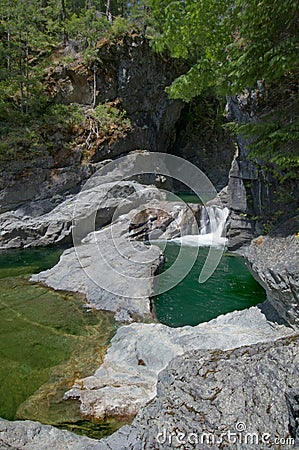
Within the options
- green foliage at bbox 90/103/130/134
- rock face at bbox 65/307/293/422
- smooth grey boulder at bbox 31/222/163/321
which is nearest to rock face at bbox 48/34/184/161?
green foliage at bbox 90/103/130/134

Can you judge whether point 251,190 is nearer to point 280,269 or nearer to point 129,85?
point 280,269

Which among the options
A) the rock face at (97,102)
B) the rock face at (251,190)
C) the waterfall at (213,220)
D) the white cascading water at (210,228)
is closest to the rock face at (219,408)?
the rock face at (251,190)

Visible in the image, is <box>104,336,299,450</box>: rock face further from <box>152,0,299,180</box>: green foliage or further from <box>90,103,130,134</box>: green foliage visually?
<box>90,103,130,134</box>: green foliage

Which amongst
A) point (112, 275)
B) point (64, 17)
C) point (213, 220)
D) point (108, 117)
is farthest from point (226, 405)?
point (64, 17)

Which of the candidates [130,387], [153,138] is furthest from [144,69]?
[130,387]

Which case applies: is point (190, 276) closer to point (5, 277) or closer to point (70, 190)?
point (5, 277)
